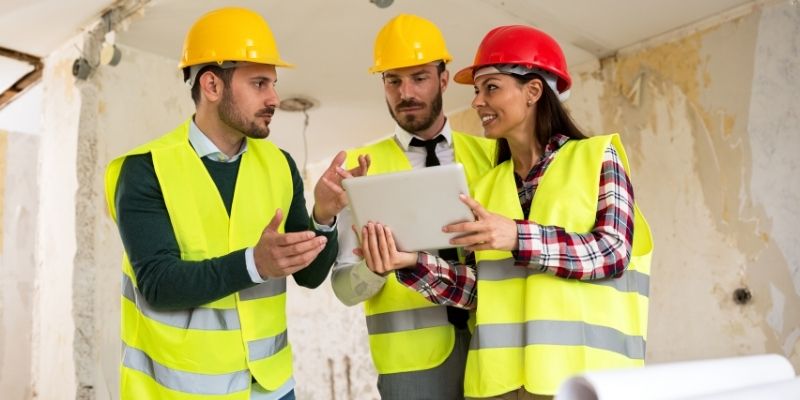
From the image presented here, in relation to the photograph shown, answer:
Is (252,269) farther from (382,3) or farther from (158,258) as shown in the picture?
(382,3)

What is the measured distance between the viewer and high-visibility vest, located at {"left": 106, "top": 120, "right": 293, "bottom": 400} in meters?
1.68

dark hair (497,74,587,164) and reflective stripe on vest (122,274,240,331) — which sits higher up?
dark hair (497,74,587,164)

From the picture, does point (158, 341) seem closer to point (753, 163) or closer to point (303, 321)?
point (753, 163)

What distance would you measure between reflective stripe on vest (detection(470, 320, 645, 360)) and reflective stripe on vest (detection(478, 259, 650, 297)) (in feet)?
0.37

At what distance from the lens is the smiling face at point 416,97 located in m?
2.17

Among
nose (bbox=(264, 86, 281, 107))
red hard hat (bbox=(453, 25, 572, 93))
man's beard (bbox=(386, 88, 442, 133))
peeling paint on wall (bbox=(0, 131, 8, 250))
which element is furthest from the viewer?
peeling paint on wall (bbox=(0, 131, 8, 250))

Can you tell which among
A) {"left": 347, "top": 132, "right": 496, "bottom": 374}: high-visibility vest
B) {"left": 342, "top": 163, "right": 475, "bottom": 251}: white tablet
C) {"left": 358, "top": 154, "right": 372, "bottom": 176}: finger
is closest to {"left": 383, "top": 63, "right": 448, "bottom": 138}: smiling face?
{"left": 347, "top": 132, "right": 496, "bottom": 374}: high-visibility vest

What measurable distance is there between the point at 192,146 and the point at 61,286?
179cm

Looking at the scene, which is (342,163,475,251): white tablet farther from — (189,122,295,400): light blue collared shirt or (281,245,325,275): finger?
(189,122,295,400): light blue collared shirt

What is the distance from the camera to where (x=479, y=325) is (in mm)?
1662

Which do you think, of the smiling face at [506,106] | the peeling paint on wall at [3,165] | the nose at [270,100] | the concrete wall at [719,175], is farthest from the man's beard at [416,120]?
the peeling paint on wall at [3,165]

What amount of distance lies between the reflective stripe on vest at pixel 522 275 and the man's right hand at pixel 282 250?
0.42 metres

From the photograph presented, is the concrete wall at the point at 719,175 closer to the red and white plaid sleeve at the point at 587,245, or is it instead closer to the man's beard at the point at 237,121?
the red and white plaid sleeve at the point at 587,245

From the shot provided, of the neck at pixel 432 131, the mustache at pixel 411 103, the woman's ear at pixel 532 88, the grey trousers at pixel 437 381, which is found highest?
the mustache at pixel 411 103
